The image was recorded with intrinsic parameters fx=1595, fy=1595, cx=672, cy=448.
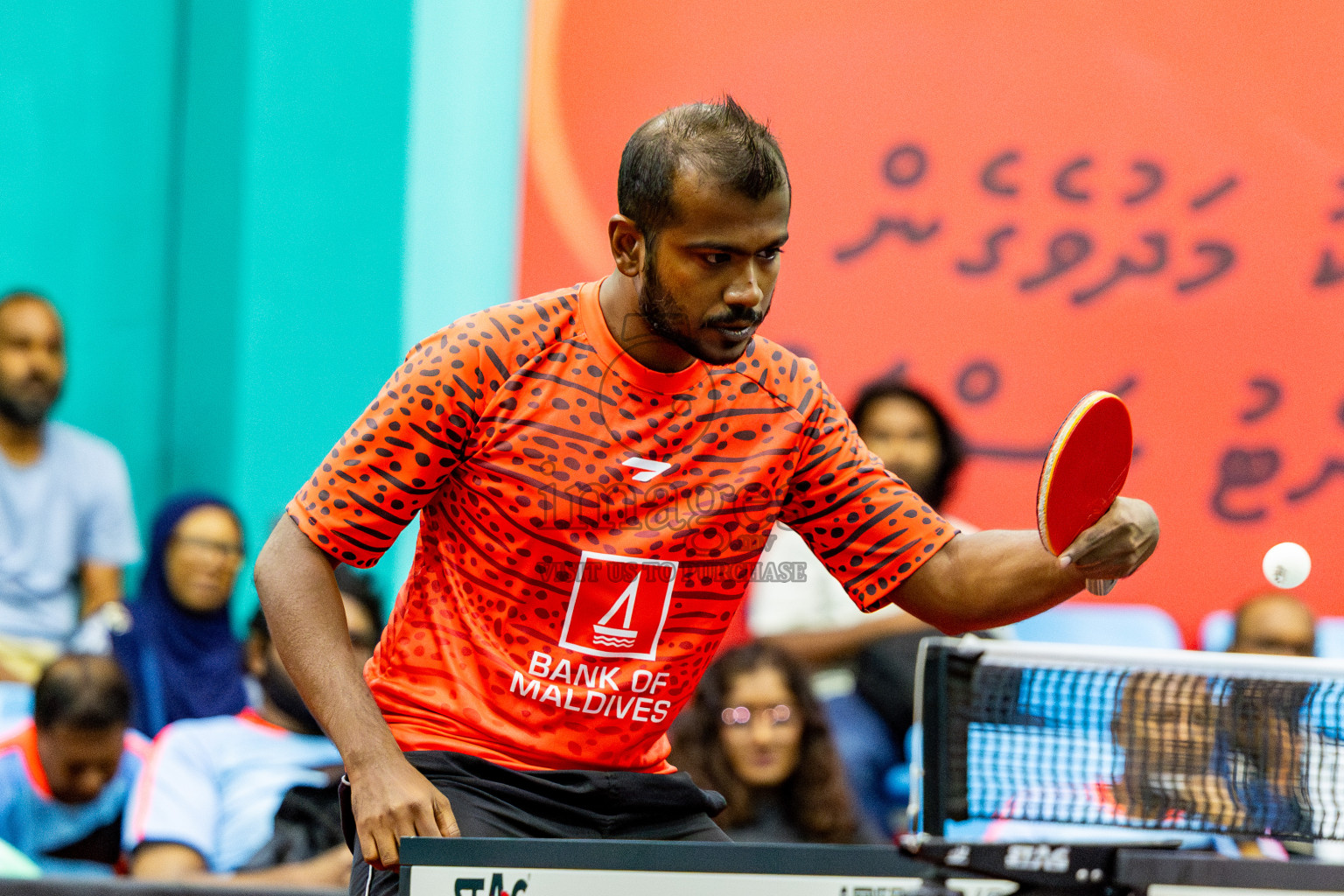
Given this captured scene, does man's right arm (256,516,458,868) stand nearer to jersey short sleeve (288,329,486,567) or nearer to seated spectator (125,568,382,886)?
jersey short sleeve (288,329,486,567)

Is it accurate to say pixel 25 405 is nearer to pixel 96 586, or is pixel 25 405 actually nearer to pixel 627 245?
pixel 96 586

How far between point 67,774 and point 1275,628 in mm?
4156

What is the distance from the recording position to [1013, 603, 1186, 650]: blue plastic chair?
6141mm

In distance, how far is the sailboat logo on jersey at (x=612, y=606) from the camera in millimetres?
2746

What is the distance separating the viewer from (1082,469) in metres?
2.56

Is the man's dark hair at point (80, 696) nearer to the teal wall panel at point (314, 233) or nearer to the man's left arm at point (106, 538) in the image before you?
the man's left arm at point (106, 538)

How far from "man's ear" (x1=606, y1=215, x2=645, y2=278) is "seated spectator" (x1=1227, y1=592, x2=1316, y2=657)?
3.75 metres

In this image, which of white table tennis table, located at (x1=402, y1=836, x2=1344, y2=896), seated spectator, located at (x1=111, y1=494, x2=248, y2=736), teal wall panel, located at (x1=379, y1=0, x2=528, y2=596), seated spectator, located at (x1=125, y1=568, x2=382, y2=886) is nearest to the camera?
white table tennis table, located at (x1=402, y1=836, x2=1344, y2=896)

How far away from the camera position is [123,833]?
16.5ft

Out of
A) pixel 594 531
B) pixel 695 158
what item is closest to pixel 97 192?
pixel 594 531

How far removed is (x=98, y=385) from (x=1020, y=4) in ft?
14.4

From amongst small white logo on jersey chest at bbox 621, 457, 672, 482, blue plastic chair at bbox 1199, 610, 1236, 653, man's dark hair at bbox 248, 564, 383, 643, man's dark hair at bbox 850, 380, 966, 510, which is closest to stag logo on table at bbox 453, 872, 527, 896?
small white logo on jersey chest at bbox 621, 457, 672, 482

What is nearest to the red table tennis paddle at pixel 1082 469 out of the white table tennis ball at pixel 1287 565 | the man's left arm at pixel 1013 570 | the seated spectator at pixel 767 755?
the man's left arm at pixel 1013 570

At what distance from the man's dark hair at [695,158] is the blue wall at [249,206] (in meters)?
3.94
